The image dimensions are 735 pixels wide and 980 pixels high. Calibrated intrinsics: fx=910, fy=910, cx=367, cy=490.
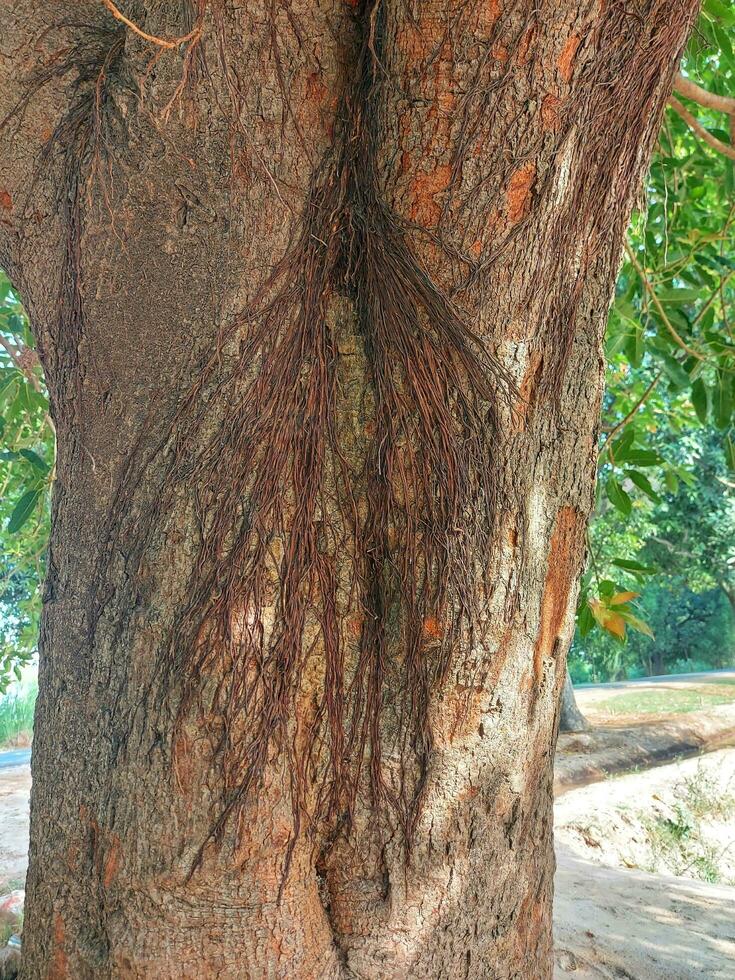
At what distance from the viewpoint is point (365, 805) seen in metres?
1.87

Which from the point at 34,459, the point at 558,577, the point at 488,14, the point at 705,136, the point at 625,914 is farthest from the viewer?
the point at 34,459

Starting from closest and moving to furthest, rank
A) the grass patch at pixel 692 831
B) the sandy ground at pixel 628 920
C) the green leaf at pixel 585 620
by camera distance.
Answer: the green leaf at pixel 585 620, the sandy ground at pixel 628 920, the grass patch at pixel 692 831

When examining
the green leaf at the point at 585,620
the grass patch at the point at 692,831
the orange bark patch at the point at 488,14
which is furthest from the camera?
the grass patch at the point at 692,831

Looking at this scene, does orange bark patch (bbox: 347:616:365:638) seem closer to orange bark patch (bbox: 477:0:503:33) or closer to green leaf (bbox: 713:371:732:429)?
orange bark patch (bbox: 477:0:503:33)

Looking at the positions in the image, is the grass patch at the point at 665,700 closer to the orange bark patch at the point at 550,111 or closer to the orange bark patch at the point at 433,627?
the orange bark patch at the point at 433,627

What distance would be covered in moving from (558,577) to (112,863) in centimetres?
110

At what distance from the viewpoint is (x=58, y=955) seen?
6.19 feet

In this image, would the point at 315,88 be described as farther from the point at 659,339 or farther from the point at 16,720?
the point at 16,720

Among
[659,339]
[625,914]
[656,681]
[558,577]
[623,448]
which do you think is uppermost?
[659,339]

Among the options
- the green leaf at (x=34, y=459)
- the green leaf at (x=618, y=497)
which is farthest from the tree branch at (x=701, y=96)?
the green leaf at (x=34, y=459)

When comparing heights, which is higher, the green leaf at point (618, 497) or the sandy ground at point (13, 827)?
the green leaf at point (618, 497)

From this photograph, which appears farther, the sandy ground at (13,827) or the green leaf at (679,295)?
the sandy ground at (13,827)

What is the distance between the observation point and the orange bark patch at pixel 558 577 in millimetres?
1980

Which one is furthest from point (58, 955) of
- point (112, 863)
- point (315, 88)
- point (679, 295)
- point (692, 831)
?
point (692, 831)
